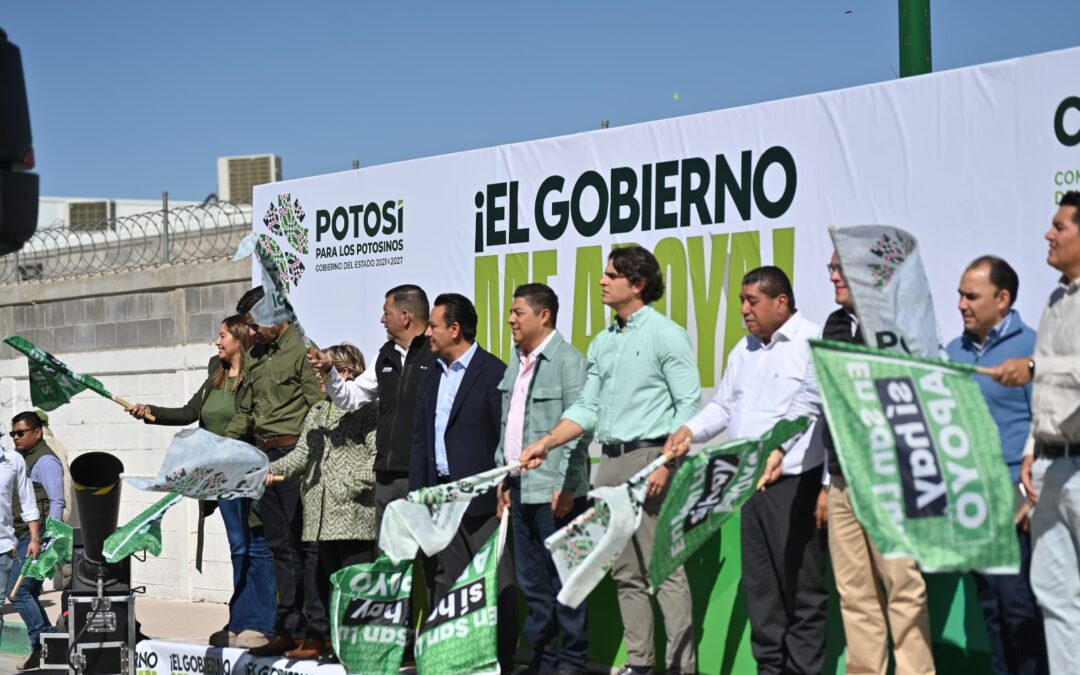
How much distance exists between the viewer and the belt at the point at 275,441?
8922 mm

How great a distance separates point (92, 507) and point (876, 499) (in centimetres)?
547

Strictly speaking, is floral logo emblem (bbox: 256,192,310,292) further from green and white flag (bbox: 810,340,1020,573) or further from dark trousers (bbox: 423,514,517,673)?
green and white flag (bbox: 810,340,1020,573)

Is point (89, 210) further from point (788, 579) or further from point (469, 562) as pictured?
point (788, 579)

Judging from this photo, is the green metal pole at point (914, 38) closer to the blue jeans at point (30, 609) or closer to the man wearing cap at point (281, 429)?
the man wearing cap at point (281, 429)

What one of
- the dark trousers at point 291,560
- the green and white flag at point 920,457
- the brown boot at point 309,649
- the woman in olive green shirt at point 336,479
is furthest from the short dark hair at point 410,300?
the green and white flag at point 920,457

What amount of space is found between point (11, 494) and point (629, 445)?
467 cm

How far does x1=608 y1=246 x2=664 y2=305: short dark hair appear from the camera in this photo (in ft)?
23.9

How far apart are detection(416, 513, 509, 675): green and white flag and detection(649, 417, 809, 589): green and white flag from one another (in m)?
1.13

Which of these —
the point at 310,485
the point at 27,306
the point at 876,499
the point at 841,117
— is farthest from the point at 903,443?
the point at 27,306

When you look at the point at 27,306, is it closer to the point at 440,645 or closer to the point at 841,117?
the point at 440,645

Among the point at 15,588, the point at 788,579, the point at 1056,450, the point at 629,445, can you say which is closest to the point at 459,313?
the point at 629,445

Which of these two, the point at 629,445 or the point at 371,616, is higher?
the point at 629,445

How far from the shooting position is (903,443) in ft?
17.3

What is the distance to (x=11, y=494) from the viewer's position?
9.81 metres
